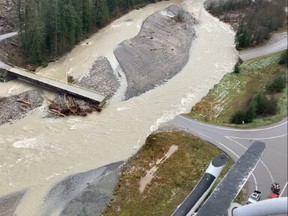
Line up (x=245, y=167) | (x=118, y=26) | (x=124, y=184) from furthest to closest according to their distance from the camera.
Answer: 1. (x=118, y=26)
2. (x=124, y=184)
3. (x=245, y=167)

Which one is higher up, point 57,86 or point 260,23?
point 260,23

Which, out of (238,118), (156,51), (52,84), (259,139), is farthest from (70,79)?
(259,139)

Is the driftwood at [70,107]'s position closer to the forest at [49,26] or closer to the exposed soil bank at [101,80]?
the exposed soil bank at [101,80]

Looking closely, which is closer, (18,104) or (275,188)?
(275,188)

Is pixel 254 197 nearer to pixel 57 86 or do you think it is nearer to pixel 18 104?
pixel 57 86

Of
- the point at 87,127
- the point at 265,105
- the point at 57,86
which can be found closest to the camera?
the point at 265,105

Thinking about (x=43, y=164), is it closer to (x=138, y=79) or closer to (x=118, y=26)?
(x=138, y=79)

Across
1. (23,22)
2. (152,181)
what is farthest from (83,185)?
(23,22)
